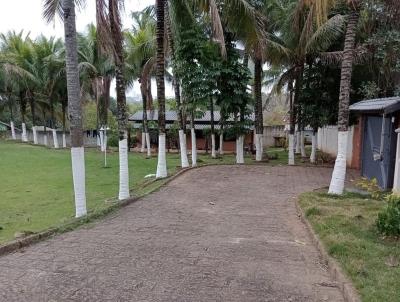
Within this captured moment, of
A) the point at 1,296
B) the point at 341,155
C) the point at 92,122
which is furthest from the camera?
the point at 92,122

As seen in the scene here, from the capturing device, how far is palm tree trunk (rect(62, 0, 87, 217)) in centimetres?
944

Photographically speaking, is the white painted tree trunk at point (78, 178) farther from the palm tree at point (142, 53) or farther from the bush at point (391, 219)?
the palm tree at point (142, 53)

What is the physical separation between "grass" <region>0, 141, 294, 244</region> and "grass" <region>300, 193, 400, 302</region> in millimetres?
4804

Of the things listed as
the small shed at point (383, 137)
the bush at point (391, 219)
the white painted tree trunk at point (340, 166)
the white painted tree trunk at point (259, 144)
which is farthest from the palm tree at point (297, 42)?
the bush at point (391, 219)

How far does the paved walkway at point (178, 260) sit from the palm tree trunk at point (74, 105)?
949 mm

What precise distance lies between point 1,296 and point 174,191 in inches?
311

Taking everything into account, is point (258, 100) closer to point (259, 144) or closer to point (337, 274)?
point (259, 144)

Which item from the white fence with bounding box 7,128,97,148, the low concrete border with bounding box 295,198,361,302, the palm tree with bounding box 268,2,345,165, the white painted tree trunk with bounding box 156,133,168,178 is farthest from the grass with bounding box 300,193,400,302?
the white fence with bounding box 7,128,97,148

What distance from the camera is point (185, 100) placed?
19.9 metres

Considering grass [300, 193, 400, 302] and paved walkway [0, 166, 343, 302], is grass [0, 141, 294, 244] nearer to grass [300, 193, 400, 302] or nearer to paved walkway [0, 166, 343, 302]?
paved walkway [0, 166, 343, 302]

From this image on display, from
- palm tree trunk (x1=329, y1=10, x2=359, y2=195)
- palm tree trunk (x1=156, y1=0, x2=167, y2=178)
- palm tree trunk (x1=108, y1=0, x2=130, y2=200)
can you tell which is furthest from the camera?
palm tree trunk (x1=156, y1=0, x2=167, y2=178)

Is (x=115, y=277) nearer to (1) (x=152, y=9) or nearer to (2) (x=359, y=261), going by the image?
(2) (x=359, y=261)

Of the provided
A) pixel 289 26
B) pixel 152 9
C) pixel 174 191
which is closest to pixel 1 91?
pixel 152 9

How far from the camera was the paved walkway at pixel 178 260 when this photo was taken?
5059 millimetres
